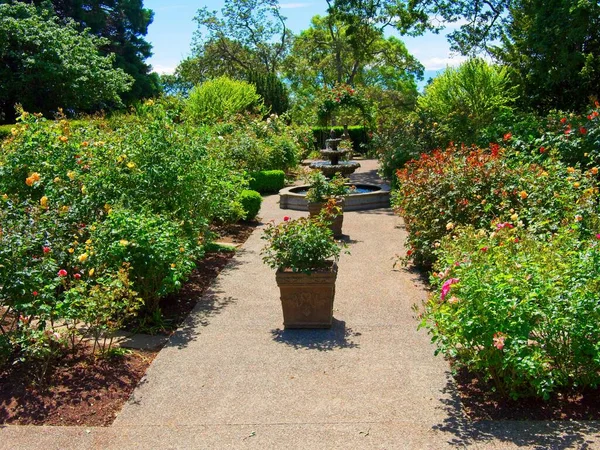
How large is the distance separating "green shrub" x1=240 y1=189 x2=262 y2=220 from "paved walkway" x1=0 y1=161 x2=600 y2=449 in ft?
15.4

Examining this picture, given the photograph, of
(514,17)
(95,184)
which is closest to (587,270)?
(95,184)

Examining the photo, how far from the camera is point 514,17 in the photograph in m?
19.9

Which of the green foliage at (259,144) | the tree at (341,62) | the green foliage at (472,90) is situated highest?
the tree at (341,62)

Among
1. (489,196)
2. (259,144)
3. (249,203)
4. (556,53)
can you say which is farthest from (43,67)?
(489,196)

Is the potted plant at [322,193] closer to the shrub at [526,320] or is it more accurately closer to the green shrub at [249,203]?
the green shrub at [249,203]

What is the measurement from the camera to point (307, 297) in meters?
5.52

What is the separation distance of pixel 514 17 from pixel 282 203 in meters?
12.1

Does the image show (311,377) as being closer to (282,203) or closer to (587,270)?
(587,270)

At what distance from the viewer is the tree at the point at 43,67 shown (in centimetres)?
2262

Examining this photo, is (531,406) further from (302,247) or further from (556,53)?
(556,53)

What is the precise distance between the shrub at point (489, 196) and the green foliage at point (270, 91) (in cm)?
2159

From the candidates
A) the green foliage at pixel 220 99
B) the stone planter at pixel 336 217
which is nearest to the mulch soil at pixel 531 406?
the stone planter at pixel 336 217

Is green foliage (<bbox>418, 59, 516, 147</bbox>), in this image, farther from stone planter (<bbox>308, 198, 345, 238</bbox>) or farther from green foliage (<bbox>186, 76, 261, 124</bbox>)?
stone planter (<bbox>308, 198, 345, 238</bbox>)

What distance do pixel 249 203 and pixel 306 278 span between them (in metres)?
5.85
